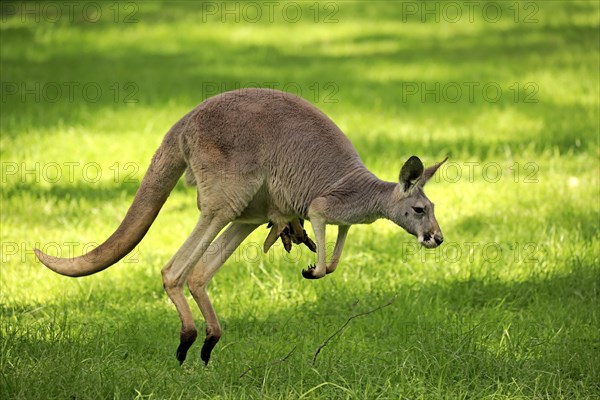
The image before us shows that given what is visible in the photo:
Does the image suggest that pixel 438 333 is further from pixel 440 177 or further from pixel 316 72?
pixel 316 72

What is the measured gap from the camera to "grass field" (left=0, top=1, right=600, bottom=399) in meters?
5.46

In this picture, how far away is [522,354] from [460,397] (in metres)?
0.89

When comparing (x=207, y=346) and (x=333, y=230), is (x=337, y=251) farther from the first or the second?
(x=333, y=230)

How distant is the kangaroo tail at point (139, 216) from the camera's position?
537 cm

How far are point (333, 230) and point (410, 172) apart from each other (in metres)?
3.51

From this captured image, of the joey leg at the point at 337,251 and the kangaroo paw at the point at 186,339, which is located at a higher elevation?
the joey leg at the point at 337,251

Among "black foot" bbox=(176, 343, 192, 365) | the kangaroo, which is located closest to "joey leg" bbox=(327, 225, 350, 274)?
the kangaroo

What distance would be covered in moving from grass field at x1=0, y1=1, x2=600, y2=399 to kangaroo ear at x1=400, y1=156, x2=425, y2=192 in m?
1.00

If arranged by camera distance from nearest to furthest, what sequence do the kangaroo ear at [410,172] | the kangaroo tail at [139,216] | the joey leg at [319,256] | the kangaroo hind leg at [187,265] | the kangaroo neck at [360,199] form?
the kangaroo ear at [410,172]
the joey leg at [319,256]
the kangaroo neck at [360,199]
the kangaroo hind leg at [187,265]
the kangaroo tail at [139,216]

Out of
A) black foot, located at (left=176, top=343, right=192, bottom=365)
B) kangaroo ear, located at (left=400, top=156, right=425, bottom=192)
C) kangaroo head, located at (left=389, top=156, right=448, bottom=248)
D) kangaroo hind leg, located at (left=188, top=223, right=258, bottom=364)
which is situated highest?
kangaroo ear, located at (left=400, top=156, right=425, bottom=192)

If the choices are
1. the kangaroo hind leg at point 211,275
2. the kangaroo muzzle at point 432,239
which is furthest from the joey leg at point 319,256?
the kangaroo hind leg at point 211,275

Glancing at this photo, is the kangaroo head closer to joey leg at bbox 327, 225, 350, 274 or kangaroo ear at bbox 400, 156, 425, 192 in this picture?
kangaroo ear at bbox 400, 156, 425, 192

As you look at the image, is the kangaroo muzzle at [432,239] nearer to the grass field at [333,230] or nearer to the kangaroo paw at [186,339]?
the grass field at [333,230]

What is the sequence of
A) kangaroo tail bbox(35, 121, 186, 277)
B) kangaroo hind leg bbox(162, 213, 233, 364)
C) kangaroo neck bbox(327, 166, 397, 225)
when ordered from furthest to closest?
1. kangaroo tail bbox(35, 121, 186, 277)
2. kangaroo hind leg bbox(162, 213, 233, 364)
3. kangaroo neck bbox(327, 166, 397, 225)
